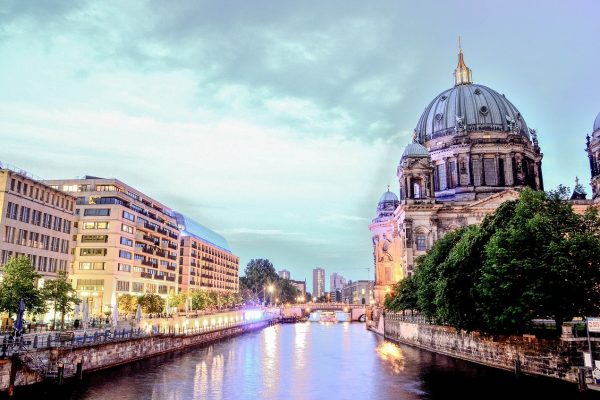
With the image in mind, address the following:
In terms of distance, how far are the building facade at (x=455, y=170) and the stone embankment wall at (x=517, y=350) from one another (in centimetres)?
3930

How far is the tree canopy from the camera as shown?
4481 centimetres

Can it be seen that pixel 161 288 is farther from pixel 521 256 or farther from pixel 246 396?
pixel 521 256

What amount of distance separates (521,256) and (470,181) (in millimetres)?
79894

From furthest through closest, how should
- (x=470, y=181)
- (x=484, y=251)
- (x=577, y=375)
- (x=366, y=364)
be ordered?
(x=470, y=181) → (x=366, y=364) → (x=484, y=251) → (x=577, y=375)

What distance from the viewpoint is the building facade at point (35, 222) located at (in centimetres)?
7319

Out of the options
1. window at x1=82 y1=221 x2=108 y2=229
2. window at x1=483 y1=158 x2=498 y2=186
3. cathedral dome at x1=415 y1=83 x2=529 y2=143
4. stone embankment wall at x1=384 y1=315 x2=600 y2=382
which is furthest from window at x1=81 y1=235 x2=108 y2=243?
window at x1=483 y1=158 x2=498 y2=186

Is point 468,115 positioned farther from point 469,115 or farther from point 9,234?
point 9,234

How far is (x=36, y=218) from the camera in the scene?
264 ft

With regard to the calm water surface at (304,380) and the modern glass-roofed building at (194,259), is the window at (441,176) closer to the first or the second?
the calm water surface at (304,380)

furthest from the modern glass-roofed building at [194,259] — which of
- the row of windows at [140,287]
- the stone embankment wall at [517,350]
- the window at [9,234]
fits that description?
the stone embankment wall at [517,350]

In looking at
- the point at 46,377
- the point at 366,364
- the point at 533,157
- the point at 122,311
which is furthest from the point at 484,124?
the point at 46,377

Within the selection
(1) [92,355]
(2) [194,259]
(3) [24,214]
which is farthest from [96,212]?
(2) [194,259]

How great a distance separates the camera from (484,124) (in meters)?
129

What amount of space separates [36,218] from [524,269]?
6930 cm
